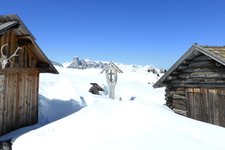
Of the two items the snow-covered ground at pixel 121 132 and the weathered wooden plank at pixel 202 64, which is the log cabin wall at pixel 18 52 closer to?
the snow-covered ground at pixel 121 132

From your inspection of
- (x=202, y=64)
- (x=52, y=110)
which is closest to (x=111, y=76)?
(x=52, y=110)

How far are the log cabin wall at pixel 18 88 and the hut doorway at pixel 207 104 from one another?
296 inches

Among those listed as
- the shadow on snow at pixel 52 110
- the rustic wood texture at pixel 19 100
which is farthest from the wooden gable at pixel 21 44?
the shadow on snow at pixel 52 110

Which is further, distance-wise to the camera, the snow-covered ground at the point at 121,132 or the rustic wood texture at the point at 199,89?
the rustic wood texture at the point at 199,89

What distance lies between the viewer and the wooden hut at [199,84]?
1180cm

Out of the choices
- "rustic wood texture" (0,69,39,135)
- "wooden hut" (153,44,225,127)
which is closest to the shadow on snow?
"rustic wood texture" (0,69,39,135)

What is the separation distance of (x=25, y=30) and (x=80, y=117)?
14.9ft

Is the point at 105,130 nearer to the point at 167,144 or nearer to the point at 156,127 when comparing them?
the point at 156,127

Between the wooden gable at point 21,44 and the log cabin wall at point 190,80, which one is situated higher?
the wooden gable at point 21,44

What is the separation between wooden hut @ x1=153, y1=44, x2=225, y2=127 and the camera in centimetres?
1180

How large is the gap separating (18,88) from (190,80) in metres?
7.98

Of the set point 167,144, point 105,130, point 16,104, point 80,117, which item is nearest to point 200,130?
point 167,144

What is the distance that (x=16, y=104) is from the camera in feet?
38.2

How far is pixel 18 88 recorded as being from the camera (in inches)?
461
